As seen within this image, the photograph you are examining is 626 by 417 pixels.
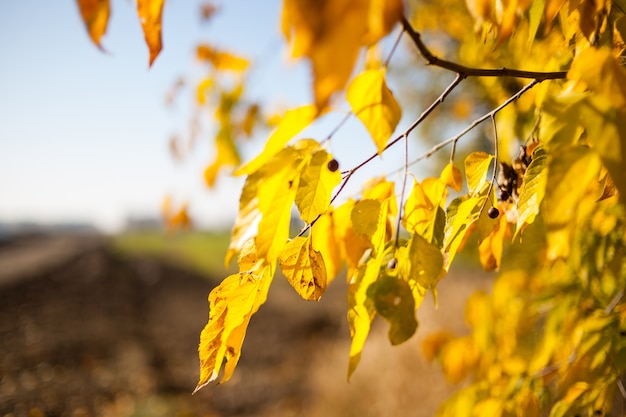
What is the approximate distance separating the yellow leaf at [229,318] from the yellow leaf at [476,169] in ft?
1.08

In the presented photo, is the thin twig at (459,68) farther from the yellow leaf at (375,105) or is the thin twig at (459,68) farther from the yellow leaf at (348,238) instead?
the yellow leaf at (348,238)

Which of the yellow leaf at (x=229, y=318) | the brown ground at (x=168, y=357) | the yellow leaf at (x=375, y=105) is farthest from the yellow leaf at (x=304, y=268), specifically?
the brown ground at (x=168, y=357)

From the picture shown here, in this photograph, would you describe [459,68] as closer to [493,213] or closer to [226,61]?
[493,213]

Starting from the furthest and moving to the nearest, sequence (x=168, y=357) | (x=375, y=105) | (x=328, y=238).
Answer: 1. (x=168, y=357)
2. (x=328, y=238)
3. (x=375, y=105)

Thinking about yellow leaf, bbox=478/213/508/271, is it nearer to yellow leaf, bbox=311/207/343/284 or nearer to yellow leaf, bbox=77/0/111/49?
yellow leaf, bbox=311/207/343/284

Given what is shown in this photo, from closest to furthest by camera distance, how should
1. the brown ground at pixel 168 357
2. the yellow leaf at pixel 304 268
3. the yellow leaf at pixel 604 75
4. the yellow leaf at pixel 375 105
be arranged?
the yellow leaf at pixel 604 75 → the yellow leaf at pixel 375 105 → the yellow leaf at pixel 304 268 → the brown ground at pixel 168 357

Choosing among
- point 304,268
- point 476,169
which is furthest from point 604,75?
point 304,268

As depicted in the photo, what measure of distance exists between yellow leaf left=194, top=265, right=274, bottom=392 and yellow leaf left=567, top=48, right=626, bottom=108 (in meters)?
0.39

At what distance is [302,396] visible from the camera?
14.9ft

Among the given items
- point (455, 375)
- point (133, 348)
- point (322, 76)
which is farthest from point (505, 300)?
point (133, 348)

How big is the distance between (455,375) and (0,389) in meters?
2.85

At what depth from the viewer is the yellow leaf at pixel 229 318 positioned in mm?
491

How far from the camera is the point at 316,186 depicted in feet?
1.67

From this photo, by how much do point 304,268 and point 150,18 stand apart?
1.15 ft
